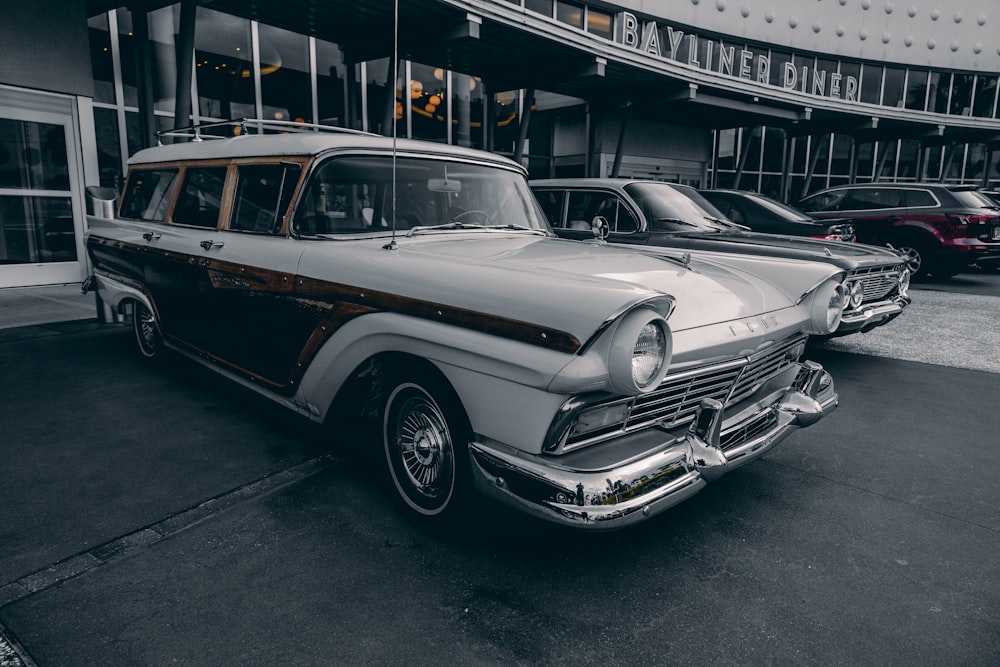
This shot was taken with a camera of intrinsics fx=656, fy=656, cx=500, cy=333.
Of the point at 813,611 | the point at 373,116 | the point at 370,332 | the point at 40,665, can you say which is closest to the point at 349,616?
the point at 40,665

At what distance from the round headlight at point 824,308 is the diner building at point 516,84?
2.75 metres

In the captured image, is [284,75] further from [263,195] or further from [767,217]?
[263,195]

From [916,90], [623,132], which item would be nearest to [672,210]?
[623,132]

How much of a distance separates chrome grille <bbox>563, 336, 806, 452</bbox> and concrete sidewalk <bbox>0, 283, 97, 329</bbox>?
635 centimetres

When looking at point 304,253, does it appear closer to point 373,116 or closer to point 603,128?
point 373,116

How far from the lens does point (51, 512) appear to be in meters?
2.91

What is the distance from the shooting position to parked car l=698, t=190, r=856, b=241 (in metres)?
8.08

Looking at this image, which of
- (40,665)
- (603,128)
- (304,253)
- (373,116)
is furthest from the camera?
(603,128)

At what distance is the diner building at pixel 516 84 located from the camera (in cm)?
918

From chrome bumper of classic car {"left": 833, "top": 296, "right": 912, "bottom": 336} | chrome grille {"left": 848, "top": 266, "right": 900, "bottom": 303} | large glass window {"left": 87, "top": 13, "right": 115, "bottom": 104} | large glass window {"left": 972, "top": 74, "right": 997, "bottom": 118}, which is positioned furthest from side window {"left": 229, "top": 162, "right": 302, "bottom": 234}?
large glass window {"left": 972, "top": 74, "right": 997, "bottom": 118}

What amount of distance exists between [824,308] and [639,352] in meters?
2.12

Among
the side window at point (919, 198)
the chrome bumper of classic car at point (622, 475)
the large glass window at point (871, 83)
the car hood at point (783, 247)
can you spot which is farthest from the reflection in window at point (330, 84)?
the large glass window at point (871, 83)

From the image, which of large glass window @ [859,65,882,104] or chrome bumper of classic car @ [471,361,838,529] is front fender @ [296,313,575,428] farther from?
large glass window @ [859,65,882,104]

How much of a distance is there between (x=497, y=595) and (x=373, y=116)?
41.7ft
